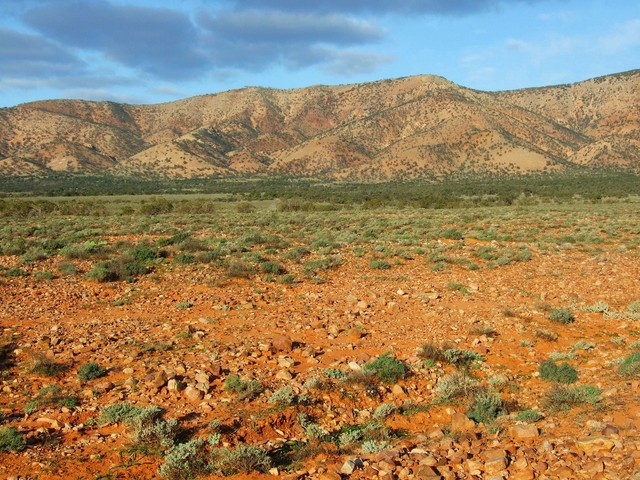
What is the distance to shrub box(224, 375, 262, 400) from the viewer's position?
6898 millimetres

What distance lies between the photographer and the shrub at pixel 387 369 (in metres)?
7.55

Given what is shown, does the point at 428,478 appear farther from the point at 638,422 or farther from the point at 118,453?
the point at 118,453

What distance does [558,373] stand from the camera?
7652 mm

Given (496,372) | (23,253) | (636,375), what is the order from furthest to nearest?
(23,253) → (496,372) → (636,375)

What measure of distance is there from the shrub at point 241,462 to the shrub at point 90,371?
9.58 feet

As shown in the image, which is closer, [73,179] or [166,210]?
[166,210]

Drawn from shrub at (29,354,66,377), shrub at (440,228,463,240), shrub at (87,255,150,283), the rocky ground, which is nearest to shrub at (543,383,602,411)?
the rocky ground

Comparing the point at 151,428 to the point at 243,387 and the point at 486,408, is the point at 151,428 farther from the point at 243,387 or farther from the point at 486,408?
the point at 486,408

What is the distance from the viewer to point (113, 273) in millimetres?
13570

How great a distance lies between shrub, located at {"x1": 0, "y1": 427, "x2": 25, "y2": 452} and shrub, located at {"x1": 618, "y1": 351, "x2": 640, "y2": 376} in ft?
25.5

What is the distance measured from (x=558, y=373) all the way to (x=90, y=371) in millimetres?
6904

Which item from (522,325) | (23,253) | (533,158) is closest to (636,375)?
(522,325)

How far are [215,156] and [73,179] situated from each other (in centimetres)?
3912

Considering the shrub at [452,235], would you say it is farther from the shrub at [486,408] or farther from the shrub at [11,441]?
the shrub at [11,441]
